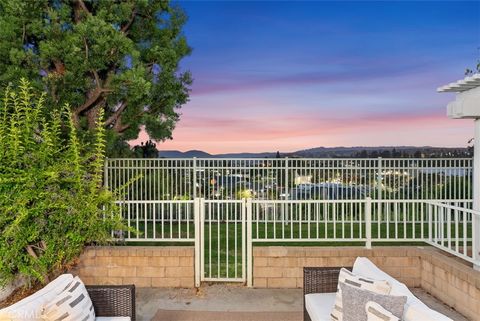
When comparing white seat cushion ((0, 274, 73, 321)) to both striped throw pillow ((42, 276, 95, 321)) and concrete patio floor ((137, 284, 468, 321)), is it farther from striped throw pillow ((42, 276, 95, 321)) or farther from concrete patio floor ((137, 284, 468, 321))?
concrete patio floor ((137, 284, 468, 321))

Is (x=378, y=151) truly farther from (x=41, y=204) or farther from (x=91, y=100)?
(x=41, y=204)

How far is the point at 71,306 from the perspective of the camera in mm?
2648

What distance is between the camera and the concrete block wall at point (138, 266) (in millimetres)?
5125

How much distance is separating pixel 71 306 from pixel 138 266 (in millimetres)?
2543

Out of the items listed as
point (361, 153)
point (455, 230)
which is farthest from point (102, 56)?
point (361, 153)

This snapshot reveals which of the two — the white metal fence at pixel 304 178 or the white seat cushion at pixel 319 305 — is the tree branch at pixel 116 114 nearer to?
the white metal fence at pixel 304 178

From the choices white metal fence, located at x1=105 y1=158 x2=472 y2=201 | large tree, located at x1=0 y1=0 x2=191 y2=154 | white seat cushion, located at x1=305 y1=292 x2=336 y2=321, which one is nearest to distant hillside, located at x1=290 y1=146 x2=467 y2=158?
white metal fence, located at x1=105 y1=158 x2=472 y2=201

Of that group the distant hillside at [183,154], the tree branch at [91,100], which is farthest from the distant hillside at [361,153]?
A: the tree branch at [91,100]

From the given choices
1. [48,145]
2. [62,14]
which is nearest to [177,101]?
[62,14]

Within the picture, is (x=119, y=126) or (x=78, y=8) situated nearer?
(x=78, y=8)

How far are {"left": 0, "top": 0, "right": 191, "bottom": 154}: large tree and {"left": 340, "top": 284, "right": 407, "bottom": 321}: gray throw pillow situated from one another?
4.49 m

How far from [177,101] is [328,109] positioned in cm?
547

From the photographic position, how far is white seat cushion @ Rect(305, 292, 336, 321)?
300 cm

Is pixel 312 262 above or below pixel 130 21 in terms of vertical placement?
below
